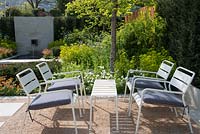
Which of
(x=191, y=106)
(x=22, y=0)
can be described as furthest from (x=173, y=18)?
(x=22, y=0)

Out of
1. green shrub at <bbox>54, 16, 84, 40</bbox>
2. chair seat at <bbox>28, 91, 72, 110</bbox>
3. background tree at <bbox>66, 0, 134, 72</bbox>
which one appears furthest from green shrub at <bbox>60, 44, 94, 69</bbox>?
green shrub at <bbox>54, 16, 84, 40</bbox>

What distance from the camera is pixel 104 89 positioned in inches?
161

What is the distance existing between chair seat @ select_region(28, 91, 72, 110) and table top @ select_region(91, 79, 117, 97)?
0.37 metres

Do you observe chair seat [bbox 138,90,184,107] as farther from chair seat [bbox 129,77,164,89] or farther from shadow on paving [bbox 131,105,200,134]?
chair seat [bbox 129,77,164,89]

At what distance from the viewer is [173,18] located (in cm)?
573

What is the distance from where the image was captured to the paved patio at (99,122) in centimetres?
384

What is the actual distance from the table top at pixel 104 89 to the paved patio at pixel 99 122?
1.62 feet

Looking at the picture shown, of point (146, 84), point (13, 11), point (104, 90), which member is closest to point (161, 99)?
point (104, 90)

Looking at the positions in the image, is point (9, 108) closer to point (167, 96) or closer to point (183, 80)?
point (167, 96)

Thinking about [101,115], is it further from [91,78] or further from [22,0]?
[22,0]

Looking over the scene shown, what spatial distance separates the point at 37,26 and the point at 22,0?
1390cm

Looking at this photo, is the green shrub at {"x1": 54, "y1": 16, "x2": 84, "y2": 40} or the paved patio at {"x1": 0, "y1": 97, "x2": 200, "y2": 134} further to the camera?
the green shrub at {"x1": 54, "y1": 16, "x2": 84, "y2": 40}

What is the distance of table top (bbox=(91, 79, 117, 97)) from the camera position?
3840 millimetres

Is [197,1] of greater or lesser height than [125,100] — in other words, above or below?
above
